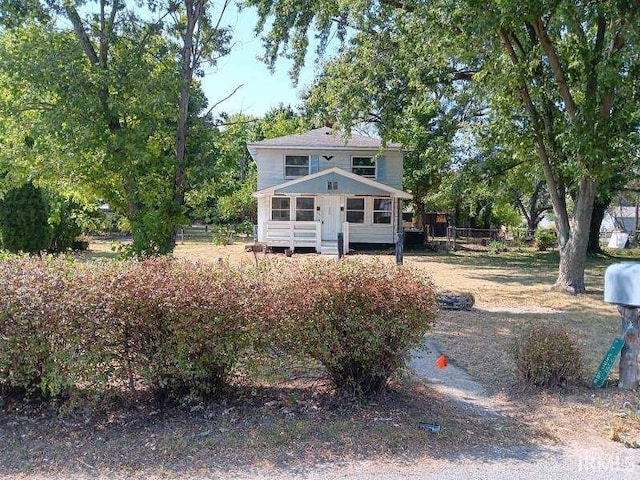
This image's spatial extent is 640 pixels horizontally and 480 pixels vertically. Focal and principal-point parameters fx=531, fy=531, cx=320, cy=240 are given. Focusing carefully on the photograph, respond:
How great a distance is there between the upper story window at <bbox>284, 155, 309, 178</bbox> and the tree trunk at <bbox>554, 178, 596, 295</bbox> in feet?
49.0

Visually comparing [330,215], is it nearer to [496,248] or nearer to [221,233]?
[496,248]

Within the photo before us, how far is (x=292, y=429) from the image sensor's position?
13.3 feet

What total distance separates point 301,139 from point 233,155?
59.1ft

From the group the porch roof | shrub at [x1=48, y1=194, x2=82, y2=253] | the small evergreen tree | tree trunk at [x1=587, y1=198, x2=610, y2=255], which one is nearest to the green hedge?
the small evergreen tree

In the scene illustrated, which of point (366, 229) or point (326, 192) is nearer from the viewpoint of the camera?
point (326, 192)

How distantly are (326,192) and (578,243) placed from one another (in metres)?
13.0

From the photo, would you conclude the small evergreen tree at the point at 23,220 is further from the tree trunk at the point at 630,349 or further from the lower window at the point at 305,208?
the tree trunk at the point at 630,349

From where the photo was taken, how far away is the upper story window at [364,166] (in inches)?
1039

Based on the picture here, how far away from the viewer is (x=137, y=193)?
7953mm

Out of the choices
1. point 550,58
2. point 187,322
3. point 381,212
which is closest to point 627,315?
point 187,322

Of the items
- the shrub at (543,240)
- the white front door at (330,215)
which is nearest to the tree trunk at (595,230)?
the shrub at (543,240)

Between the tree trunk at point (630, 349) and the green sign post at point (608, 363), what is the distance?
65 millimetres

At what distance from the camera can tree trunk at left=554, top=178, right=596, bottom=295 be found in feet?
41.3

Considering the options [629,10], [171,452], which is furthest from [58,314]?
[629,10]
